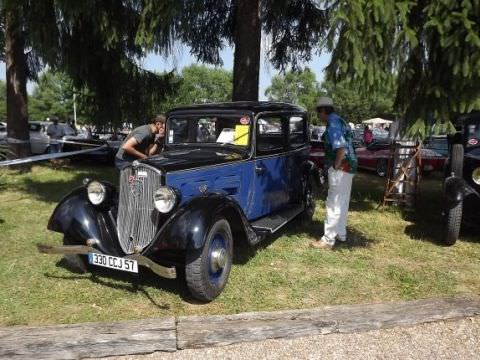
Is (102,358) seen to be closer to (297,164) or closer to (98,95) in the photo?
(297,164)

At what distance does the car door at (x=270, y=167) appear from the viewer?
222 inches

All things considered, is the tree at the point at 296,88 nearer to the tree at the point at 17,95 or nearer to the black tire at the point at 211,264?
the tree at the point at 17,95

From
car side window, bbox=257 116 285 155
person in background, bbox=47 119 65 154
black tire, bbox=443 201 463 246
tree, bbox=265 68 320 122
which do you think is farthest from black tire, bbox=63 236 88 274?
tree, bbox=265 68 320 122

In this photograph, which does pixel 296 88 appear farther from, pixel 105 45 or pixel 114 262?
pixel 114 262

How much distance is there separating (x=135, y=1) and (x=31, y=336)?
19.6 feet

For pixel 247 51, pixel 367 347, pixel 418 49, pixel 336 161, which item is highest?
pixel 247 51

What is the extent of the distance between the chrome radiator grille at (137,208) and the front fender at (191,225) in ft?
0.90

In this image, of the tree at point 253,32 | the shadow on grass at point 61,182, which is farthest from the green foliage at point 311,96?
the tree at point 253,32

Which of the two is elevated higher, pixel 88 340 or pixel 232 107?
pixel 232 107

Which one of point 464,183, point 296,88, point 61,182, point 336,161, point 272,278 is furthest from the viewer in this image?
point 296,88

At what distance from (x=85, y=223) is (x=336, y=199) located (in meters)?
2.87

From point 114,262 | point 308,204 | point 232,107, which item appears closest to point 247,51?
point 308,204

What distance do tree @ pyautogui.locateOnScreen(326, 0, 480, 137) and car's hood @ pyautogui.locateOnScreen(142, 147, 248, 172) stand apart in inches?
55.0

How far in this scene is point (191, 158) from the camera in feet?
16.3
